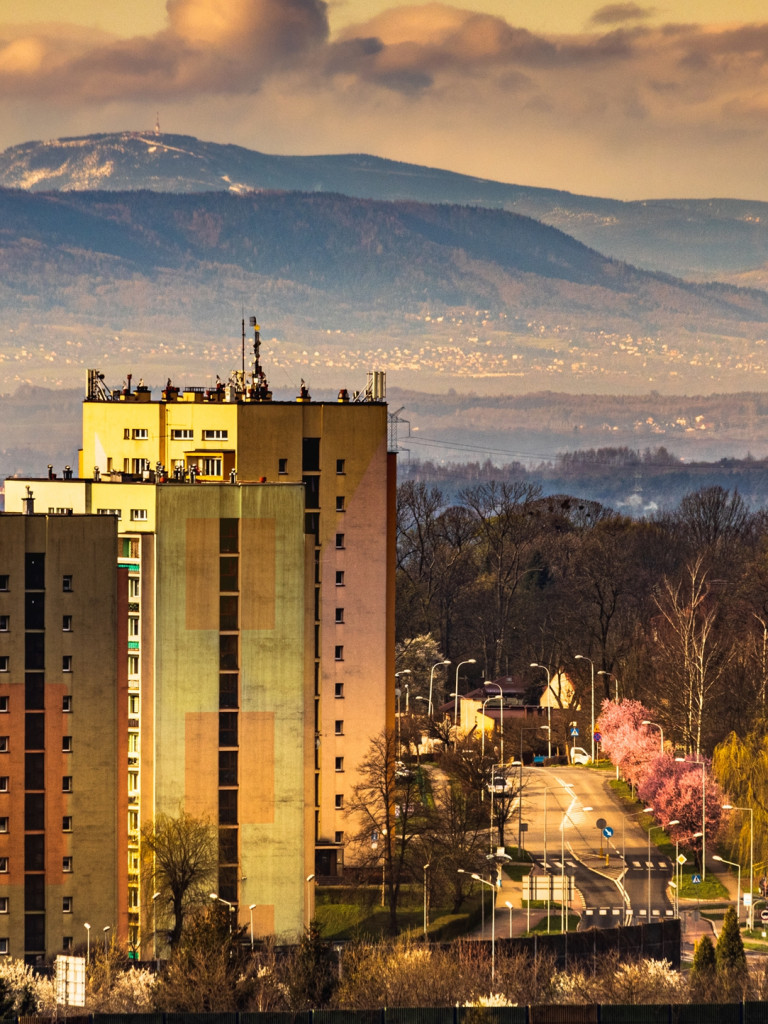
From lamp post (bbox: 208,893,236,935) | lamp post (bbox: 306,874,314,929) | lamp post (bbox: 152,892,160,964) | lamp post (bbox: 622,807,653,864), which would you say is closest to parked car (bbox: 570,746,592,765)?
lamp post (bbox: 622,807,653,864)

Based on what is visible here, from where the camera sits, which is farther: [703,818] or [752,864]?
[703,818]

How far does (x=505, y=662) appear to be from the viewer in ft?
505

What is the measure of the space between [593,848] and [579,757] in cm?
2390

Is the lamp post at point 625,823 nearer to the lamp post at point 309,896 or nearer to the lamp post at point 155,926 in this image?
the lamp post at point 309,896

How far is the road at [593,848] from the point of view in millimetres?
81375

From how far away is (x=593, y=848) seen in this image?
92.1 metres

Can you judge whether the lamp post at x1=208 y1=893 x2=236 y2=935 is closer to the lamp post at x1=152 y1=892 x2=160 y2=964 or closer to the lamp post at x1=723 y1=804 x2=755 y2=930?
the lamp post at x1=152 y1=892 x2=160 y2=964

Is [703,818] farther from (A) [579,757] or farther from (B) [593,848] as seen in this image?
(A) [579,757]

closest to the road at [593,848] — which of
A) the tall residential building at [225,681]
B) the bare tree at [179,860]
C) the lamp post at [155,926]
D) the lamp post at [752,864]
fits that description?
the lamp post at [752,864]

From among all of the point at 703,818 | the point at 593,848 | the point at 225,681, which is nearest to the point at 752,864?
the point at 703,818

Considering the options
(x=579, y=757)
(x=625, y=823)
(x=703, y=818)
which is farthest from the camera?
(x=579, y=757)

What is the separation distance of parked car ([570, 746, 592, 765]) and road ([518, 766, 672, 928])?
488 cm

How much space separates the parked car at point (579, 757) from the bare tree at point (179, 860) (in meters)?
47.2

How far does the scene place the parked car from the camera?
11569 centimetres
